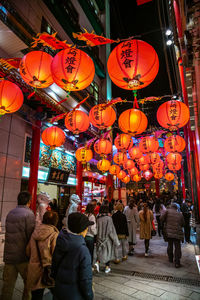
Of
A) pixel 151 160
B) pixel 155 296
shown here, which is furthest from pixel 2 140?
pixel 151 160

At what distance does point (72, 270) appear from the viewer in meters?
2.39

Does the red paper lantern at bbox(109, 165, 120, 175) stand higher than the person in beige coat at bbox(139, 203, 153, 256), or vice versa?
the red paper lantern at bbox(109, 165, 120, 175)

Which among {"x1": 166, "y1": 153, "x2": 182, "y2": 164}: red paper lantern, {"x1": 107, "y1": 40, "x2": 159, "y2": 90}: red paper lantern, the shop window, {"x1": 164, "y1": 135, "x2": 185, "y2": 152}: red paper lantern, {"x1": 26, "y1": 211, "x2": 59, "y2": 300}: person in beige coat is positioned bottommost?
{"x1": 26, "y1": 211, "x2": 59, "y2": 300}: person in beige coat

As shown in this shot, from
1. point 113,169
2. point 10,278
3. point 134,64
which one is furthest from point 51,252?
point 113,169

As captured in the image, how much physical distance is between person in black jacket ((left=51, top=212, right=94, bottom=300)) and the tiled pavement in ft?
8.85

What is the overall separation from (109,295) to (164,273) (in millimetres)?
2389

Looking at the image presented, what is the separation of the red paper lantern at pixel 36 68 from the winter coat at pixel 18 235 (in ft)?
10.3

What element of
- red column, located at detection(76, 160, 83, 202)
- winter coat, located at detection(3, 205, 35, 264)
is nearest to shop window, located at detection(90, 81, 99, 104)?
red column, located at detection(76, 160, 83, 202)

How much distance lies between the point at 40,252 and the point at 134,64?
162 inches

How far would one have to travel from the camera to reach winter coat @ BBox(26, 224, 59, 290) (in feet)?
10.7

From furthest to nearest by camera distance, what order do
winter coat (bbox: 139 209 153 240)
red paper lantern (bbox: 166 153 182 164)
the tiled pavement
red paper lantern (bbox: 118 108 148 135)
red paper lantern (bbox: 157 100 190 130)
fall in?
red paper lantern (bbox: 166 153 182 164) < winter coat (bbox: 139 209 153 240) < red paper lantern (bbox: 118 108 148 135) < red paper lantern (bbox: 157 100 190 130) < the tiled pavement

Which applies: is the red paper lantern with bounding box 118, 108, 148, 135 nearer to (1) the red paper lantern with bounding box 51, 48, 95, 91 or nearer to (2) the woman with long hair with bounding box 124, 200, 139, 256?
(1) the red paper lantern with bounding box 51, 48, 95, 91

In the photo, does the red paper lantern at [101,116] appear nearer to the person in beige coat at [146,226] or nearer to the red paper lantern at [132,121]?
the red paper lantern at [132,121]

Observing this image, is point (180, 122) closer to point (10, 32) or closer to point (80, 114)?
point (80, 114)
